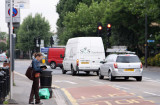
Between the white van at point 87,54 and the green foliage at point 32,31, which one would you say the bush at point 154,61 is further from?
the green foliage at point 32,31

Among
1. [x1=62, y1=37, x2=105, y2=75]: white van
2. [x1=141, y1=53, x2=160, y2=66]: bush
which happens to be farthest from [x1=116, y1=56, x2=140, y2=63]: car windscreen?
[x1=141, y1=53, x2=160, y2=66]: bush

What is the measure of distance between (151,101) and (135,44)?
4166cm

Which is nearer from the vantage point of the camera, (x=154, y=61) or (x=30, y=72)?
(x=30, y=72)

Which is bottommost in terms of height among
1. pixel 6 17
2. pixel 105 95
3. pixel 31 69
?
pixel 105 95

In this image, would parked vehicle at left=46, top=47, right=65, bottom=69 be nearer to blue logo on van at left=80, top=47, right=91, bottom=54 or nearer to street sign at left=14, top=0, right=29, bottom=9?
blue logo on van at left=80, top=47, right=91, bottom=54

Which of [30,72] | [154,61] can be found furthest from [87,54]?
[154,61]

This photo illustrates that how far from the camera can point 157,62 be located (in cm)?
4478

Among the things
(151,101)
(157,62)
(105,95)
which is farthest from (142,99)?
(157,62)

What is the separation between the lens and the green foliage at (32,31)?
349 ft

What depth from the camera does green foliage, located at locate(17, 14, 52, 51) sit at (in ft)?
349

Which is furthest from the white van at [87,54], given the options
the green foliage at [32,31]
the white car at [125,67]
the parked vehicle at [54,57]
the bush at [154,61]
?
the green foliage at [32,31]

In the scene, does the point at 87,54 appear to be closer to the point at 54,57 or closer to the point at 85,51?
the point at 85,51

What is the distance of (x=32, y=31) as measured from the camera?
351 ft

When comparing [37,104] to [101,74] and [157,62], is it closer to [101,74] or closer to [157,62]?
[101,74]
